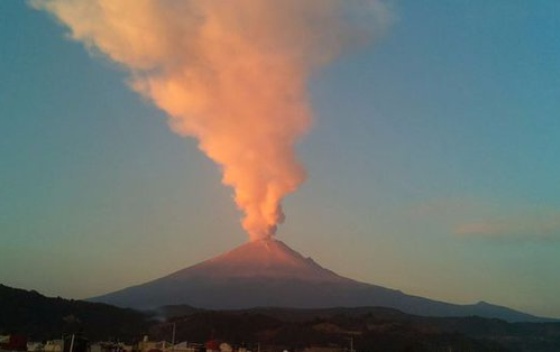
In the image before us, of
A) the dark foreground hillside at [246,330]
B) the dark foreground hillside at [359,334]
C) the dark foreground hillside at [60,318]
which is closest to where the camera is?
the dark foreground hillside at [246,330]

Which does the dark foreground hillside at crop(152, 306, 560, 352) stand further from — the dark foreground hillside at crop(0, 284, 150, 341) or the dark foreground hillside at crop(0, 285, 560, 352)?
the dark foreground hillside at crop(0, 284, 150, 341)

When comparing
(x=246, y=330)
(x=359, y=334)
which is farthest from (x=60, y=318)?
(x=359, y=334)

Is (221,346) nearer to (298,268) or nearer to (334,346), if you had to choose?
(334,346)

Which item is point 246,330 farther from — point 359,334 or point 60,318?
point 60,318

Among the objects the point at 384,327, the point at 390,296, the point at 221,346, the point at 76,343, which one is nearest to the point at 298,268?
the point at 390,296

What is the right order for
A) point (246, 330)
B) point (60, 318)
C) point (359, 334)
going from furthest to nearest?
point (60, 318)
point (246, 330)
point (359, 334)

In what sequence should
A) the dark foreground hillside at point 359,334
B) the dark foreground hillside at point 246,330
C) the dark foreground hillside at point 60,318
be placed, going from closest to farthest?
1. the dark foreground hillside at point 246,330
2. the dark foreground hillside at point 60,318
3. the dark foreground hillside at point 359,334

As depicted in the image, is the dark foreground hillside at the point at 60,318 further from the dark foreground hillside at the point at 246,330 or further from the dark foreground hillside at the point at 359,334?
the dark foreground hillside at the point at 359,334

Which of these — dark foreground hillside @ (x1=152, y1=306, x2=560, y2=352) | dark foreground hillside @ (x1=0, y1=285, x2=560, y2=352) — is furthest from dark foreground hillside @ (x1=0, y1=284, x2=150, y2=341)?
dark foreground hillside @ (x1=152, y1=306, x2=560, y2=352)

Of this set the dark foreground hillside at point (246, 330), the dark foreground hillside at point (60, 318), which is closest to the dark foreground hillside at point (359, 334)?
the dark foreground hillside at point (246, 330)
